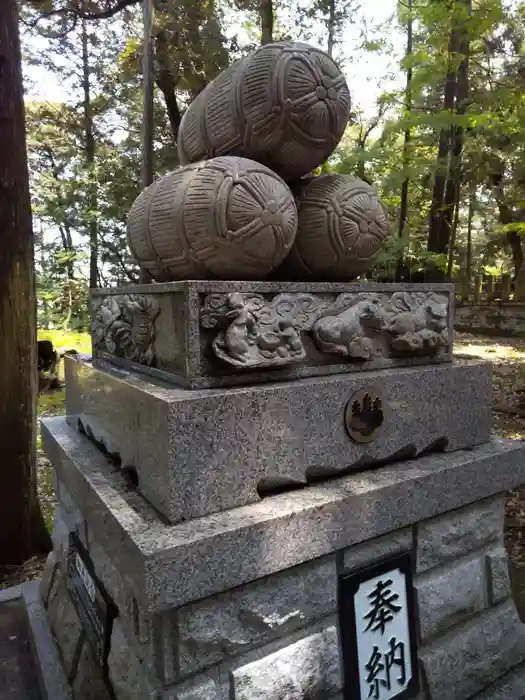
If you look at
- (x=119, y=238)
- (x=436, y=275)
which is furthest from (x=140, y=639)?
(x=119, y=238)

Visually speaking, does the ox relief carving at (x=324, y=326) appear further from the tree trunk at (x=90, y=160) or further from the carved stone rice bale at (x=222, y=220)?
the tree trunk at (x=90, y=160)

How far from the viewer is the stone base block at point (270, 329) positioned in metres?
1.57

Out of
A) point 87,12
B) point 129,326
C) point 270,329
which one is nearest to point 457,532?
point 270,329

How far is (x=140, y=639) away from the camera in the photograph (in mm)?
1492

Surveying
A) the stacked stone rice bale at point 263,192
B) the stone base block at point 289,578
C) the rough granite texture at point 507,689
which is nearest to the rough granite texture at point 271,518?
the stone base block at point 289,578

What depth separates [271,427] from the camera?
1.63m

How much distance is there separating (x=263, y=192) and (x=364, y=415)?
0.90 m

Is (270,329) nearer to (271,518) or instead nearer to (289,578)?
(271,518)

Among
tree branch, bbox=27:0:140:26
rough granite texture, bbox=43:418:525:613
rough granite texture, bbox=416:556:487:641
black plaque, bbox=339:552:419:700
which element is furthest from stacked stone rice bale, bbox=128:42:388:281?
tree branch, bbox=27:0:140:26

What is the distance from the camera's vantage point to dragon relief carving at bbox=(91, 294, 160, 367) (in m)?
1.87

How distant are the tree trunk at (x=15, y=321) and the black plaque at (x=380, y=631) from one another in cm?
269

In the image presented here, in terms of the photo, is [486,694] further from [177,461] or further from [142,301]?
[142,301]

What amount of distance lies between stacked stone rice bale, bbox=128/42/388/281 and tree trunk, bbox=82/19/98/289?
9.90 metres

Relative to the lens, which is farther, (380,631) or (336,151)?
(336,151)
